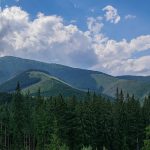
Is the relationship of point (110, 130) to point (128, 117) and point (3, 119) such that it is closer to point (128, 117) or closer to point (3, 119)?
point (128, 117)

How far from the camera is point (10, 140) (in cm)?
13938

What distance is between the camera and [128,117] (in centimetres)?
11512

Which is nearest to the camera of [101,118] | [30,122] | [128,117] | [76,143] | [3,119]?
[76,143]

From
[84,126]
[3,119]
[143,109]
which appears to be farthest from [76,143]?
[3,119]

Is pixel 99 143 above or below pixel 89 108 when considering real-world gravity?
below

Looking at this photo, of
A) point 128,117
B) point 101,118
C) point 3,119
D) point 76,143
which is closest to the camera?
point 76,143

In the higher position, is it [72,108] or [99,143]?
[72,108]

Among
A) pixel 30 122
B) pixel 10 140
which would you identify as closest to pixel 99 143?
pixel 30 122

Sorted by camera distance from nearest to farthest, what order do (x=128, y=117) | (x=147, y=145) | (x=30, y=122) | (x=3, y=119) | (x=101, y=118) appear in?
(x=147, y=145), (x=101, y=118), (x=128, y=117), (x=30, y=122), (x=3, y=119)

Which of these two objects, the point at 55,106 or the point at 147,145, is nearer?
the point at 147,145

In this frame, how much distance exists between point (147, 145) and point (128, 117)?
66.7m

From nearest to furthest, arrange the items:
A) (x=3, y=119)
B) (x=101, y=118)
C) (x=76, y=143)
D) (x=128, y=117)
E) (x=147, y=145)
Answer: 1. (x=147, y=145)
2. (x=76, y=143)
3. (x=101, y=118)
4. (x=128, y=117)
5. (x=3, y=119)

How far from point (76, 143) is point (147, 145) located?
172ft

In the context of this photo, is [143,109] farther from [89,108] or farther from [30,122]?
[30,122]
